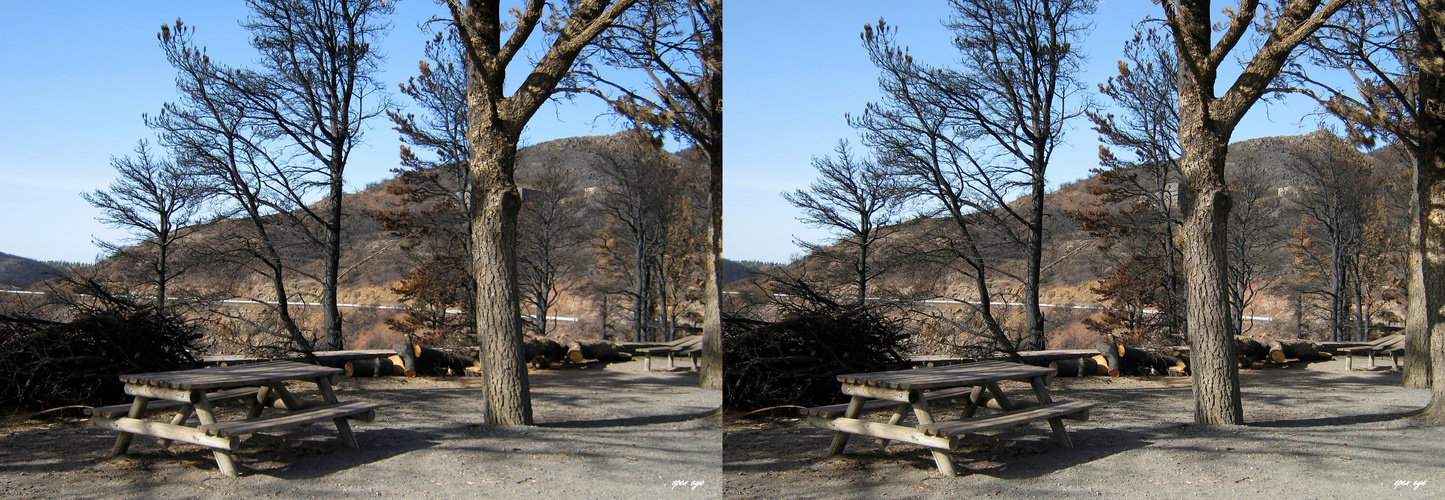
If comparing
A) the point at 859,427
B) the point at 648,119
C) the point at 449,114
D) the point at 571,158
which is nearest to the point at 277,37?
Result: the point at 449,114

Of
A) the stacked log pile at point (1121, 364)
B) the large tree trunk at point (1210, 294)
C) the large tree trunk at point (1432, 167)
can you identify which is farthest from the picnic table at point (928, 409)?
the stacked log pile at point (1121, 364)

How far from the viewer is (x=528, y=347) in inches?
366

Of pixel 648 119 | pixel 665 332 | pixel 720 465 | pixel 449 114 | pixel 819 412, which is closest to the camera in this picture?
pixel 819 412

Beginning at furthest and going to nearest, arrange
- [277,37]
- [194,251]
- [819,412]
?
[277,37] < [194,251] < [819,412]

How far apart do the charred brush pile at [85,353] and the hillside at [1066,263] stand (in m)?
3.98

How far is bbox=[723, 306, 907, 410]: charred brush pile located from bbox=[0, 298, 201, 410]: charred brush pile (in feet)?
11.9

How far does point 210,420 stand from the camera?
3.61 metres

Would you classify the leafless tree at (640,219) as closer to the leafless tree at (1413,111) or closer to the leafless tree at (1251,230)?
the leafless tree at (1413,111)

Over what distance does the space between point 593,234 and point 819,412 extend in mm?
5691

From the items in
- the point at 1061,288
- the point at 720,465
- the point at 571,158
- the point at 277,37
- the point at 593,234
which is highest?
the point at 277,37

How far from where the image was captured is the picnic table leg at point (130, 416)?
3850mm

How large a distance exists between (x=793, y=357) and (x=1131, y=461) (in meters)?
1.81

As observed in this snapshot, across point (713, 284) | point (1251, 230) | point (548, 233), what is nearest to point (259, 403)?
point (713, 284)

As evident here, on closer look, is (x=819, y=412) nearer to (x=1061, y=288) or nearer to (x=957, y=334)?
(x=957, y=334)
